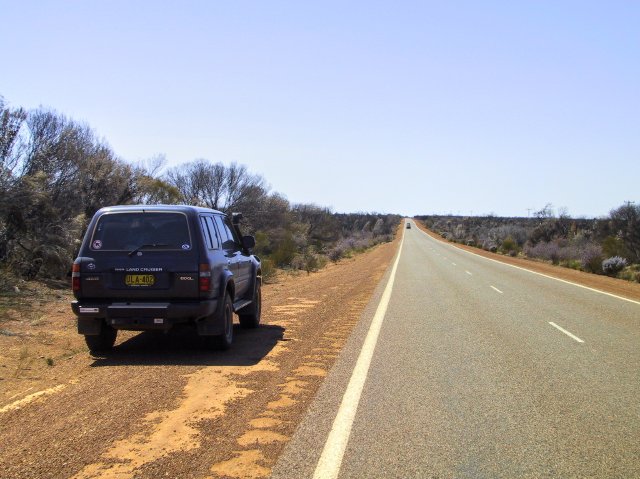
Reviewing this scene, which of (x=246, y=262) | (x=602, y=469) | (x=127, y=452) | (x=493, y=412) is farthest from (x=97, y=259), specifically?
(x=602, y=469)

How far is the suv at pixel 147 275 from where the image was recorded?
802 centimetres

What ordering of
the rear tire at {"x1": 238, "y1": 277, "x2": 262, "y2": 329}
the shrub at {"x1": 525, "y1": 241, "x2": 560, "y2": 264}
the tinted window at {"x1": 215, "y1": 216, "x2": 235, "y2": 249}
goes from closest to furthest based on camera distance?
1. the tinted window at {"x1": 215, "y1": 216, "x2": 235, "y2": 249}
2. the rear tire at {"x1": 238, "y1": 277, "x2": 262, "y2": 329}
3. the shrub at {"x1": 525, "y1": 241, "x2": 560, "y2": 264}

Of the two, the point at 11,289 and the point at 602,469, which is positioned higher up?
the point at 602,469

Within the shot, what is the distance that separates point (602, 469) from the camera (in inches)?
180

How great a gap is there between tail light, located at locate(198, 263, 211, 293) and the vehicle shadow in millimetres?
955

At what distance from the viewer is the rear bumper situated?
7973mm

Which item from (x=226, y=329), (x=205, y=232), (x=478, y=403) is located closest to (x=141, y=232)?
(x=205, y=232)

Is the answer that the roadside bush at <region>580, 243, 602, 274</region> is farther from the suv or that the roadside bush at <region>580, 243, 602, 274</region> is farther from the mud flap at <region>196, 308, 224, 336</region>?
the suv

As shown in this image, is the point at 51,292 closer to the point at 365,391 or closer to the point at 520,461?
the point at 365,391

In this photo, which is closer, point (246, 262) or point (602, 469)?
point (602, 469)

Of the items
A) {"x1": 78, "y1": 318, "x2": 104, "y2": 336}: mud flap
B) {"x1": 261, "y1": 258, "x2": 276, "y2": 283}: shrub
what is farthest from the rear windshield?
{"x1": 261, "y1": 258, "x2": 276, "y2": 283}: shrub

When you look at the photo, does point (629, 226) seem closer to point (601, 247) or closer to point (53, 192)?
point (601, 247)

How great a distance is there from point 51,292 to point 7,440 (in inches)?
432

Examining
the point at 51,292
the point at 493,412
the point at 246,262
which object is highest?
the point at 246,262
